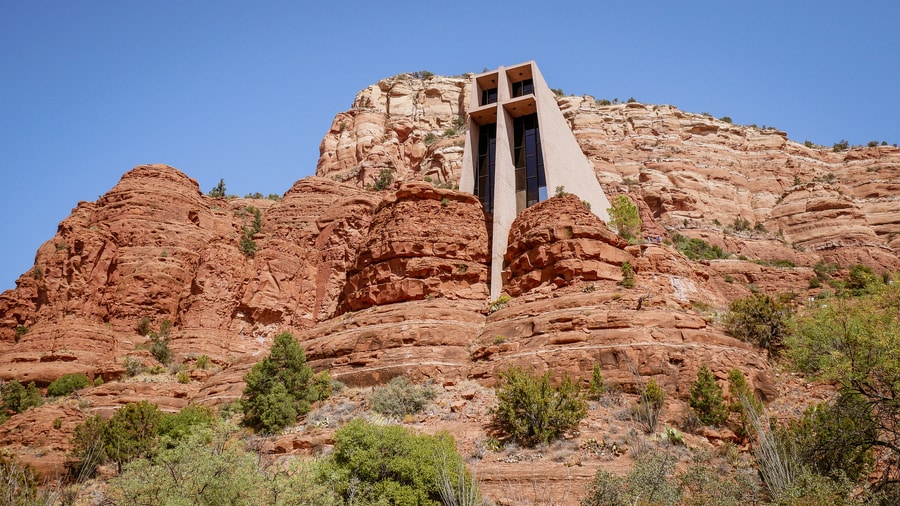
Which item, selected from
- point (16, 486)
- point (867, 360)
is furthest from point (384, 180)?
point (867, 360)

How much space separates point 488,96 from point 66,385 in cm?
2681

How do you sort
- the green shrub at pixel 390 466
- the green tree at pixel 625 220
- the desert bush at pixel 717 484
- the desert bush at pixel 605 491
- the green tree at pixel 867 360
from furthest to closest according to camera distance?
the green tree at pixel 625 220 < the green shrub at pixel 390 466 < the green tree at pixel 867 360 < the desert bush at pixel 605 491 < the desert bush at pixel 717 484

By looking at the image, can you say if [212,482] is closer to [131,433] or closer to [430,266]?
[131,433]

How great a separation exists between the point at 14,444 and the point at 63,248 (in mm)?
19393

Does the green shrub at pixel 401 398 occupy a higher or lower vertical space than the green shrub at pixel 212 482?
higher

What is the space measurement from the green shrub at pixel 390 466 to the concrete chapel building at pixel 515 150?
1622cm

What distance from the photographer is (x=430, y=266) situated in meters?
31.6

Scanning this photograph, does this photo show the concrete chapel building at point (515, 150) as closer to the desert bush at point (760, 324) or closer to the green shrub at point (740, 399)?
the desert bush at point (760, 324)

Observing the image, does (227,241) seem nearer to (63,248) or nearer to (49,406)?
(63,248)

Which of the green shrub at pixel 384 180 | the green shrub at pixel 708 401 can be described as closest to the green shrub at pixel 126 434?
the green shrub at pixel 708 401

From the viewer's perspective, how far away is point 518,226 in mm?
33719

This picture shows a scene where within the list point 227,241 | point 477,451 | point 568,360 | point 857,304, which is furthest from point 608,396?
point 227,241

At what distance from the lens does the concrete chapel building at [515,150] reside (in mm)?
36188

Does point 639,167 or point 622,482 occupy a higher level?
point 639,167
